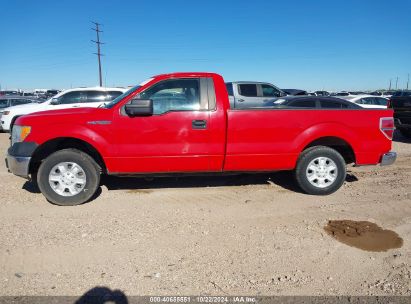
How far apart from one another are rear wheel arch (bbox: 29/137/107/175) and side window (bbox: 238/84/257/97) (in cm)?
990

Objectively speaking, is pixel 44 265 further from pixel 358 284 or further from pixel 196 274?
pixel 358 284

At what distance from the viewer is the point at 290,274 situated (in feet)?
9.80

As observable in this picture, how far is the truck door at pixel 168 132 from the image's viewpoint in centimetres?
458

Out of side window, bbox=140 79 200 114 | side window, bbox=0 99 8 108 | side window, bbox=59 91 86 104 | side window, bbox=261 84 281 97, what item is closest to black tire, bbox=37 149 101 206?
side window, bbox=140 79 200 114

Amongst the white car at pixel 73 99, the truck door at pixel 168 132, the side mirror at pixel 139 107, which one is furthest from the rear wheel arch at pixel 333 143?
the white car at pixel 73 99

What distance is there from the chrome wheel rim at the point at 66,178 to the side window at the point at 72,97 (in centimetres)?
742

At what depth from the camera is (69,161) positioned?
15.0ft

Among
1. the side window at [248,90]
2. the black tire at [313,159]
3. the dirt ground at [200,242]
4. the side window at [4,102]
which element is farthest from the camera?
the side window at [248,90]

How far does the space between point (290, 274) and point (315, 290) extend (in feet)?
0.92

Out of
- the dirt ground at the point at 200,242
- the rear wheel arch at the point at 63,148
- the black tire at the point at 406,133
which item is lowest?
the dirt ground at the point at 200,242

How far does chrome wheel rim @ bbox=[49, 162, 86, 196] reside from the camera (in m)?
4.58

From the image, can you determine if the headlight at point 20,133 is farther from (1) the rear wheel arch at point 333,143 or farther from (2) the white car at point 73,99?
(2) the white car at point 73,99

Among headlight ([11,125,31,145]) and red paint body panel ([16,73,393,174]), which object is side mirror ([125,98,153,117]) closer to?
red paint body panel ([16,73,393,174])

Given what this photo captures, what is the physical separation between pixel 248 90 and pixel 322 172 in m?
9.47
